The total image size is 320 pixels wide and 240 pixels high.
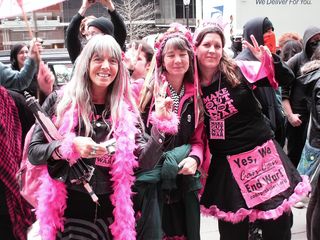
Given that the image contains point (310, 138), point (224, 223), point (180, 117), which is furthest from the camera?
point (310, 138)

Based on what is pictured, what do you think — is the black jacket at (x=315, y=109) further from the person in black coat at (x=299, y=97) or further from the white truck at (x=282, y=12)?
the white truck at (x=282, y=12)

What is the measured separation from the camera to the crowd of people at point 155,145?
2297 millimetres

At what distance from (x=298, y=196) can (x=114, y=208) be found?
1323 mm

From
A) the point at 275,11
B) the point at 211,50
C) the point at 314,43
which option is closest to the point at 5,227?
the point at 211,50

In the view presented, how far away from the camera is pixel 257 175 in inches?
118

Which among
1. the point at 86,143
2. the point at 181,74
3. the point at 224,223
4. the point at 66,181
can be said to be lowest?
the point at 224,223

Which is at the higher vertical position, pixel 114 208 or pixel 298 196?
pixel 114 208

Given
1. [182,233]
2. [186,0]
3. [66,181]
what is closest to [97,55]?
[66,181]

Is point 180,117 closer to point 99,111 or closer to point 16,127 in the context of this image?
point 99,111

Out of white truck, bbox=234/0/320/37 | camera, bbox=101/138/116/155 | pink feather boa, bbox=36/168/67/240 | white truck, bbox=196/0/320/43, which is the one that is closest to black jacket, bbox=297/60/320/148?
camera, bbox=101/138/116/155

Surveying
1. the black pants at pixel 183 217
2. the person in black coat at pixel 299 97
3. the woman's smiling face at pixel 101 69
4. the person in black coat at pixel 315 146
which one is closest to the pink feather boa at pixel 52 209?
the woman's smiling face at pixel 101 69

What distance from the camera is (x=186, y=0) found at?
1727cm

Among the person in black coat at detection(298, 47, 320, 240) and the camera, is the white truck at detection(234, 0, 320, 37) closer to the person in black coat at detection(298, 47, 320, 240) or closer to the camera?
the person in black coat at detection(298, 47, 320, 240)

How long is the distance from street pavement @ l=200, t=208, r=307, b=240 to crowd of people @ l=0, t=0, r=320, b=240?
2.99ft
